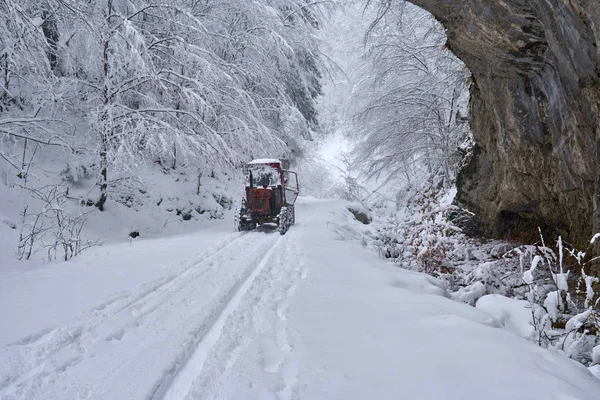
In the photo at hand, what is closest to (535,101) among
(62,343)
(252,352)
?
(252,352)

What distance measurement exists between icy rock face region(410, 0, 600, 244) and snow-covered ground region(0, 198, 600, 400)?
2.45 m

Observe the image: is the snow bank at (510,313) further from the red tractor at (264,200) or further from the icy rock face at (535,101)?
the red tractor at (264,200)

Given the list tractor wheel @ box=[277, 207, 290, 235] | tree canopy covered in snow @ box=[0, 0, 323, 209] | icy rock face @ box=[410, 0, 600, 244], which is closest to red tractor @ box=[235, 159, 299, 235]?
tractor wheel @ box=[277, 207, 290, 235]

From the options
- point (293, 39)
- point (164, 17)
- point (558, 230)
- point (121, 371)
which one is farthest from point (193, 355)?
point (293, 39)

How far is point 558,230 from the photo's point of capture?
6406 millimetres

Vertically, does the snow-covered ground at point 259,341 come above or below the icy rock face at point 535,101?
below

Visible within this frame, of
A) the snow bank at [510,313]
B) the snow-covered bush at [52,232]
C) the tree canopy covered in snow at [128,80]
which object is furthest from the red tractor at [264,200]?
the snow bank at [510,313]

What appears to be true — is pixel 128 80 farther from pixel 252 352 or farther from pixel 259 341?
pixel 252 352

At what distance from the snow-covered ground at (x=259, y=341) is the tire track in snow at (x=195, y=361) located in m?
0.01

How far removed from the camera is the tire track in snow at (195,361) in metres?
2.61

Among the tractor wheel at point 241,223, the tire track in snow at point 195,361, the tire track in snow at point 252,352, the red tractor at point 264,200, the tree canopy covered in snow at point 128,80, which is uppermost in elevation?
the tree canopy covered in snow at point 128,80

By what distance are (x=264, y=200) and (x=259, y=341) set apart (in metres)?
9.19

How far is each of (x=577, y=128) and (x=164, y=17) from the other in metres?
10.6

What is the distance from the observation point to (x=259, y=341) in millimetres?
3262
